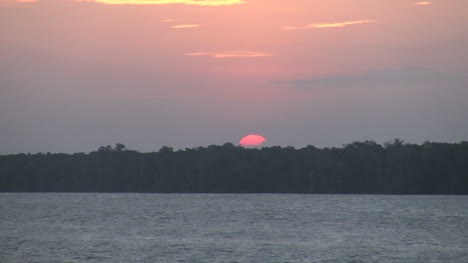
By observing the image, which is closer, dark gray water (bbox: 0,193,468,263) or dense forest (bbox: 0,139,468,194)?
dark gray water (bbox: 0,193,468,263)

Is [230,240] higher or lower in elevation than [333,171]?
lower

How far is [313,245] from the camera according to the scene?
57125mm

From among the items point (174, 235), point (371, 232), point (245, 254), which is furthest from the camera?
point (371, 232)

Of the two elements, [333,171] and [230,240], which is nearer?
[230,240]

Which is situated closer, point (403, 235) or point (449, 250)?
point (449, 250)

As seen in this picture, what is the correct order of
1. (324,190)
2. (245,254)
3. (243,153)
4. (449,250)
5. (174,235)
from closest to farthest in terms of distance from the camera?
(245,254) → (449,250) → (174,235) → (324,190) → (243,153)

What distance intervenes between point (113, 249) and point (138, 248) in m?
1.99

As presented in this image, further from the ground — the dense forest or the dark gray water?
the dense forest

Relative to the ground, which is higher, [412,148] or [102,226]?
[412,148]

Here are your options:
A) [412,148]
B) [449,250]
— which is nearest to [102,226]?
[449,250]

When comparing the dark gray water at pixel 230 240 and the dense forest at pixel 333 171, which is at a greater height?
the dense forest at pixel 333 171

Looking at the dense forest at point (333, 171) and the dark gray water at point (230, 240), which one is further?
the dense forest at point (333, 171)

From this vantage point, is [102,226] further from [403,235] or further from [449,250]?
[449,250]

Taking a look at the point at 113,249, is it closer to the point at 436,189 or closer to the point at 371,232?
the point at 371,232
